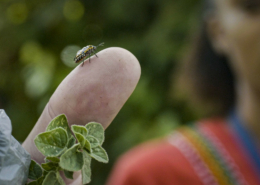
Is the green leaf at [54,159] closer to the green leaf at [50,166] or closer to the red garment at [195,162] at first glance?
the green leaf at [50,166]

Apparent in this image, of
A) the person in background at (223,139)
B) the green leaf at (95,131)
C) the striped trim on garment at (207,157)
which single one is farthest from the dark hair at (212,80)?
the green leaf at (95,131)

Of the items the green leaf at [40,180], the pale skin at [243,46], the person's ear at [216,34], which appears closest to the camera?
the green leaf at [40,180]

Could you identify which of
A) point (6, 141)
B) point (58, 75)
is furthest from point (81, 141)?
point (58, 75)

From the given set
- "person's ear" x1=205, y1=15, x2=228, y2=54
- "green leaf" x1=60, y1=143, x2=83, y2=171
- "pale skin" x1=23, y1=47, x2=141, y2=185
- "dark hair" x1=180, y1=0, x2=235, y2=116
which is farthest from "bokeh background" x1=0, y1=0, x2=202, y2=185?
"green leaf" x1=60, y1=143, x2=83, y2=171

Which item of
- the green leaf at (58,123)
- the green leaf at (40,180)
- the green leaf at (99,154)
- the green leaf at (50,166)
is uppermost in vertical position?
the green leaf at (58,123)

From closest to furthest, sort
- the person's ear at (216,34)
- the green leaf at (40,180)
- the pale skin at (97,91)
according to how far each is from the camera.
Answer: the green leaf at (40,180) < the pale skin at (97,91) < the person's ear at (216,34)

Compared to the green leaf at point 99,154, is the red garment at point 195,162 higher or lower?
lower

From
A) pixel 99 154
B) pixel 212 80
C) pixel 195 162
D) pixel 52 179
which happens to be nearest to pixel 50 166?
pixel 52 179
